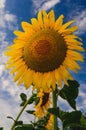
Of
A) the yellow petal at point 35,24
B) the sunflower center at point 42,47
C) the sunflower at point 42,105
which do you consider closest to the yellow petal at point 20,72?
the sunflower center at point 42,47

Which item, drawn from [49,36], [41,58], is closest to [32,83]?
[41,58]

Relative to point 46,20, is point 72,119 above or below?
below

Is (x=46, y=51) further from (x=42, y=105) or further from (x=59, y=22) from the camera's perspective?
(x=42, y=105)

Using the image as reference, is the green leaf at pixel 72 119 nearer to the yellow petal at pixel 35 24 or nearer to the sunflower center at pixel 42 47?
the sunflower center at pixel 42 47

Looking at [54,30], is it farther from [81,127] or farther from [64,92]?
[81,127]

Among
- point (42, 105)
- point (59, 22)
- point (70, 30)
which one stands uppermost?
point (59, 22)

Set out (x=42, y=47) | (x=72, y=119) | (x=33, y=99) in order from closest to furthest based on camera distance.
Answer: (x=72, y=119)
(x=42, y=47)
(x=33, y=99)

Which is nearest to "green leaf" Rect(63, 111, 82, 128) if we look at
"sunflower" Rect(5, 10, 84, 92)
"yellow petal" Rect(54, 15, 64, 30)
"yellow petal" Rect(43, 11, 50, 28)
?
"sunflower" Rect(5, 10, 84, 92)

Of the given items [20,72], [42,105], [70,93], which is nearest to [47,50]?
[20,72]
